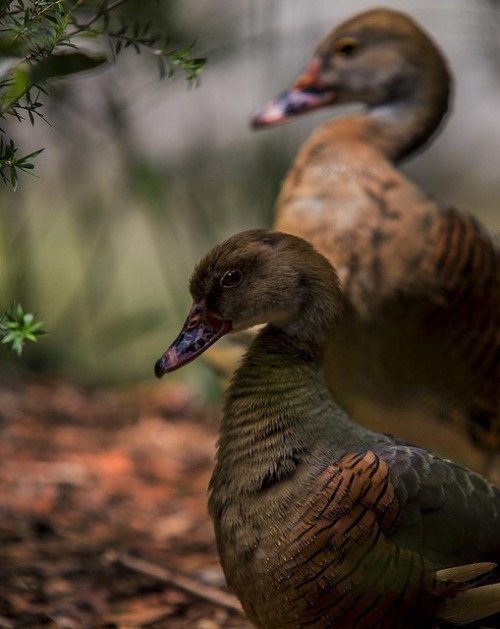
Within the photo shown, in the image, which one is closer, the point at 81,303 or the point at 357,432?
the point at 357,432

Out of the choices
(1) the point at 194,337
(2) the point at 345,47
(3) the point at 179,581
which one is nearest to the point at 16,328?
(1) the point at 194,337

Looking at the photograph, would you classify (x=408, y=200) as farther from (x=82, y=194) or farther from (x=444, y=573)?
(x=82, y=194)

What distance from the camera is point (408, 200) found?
3691 millimetres

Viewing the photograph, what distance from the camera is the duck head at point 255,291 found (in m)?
2.67

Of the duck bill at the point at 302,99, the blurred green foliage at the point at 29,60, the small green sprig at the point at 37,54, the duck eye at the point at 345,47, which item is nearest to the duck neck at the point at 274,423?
the blurred green foliage at the point at 29,60

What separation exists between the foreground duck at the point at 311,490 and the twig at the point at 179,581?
2.24 ft

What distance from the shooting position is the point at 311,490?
8.32 ft

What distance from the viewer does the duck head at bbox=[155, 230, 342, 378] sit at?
8.75 feet

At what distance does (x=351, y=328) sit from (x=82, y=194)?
12.6 feet

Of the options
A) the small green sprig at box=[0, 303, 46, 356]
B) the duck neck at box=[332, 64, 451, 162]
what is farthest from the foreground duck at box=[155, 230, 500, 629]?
the duck neck at box=[332, 64, 451, 162]

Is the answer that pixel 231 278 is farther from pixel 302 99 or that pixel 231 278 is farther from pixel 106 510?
pixel 106 510

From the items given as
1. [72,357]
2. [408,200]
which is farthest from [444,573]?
[72,357]

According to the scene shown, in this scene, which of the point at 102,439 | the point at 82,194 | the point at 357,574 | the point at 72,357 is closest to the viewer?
the point at 357,574

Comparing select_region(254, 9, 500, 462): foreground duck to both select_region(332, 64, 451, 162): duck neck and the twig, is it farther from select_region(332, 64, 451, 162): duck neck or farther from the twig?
the twig
